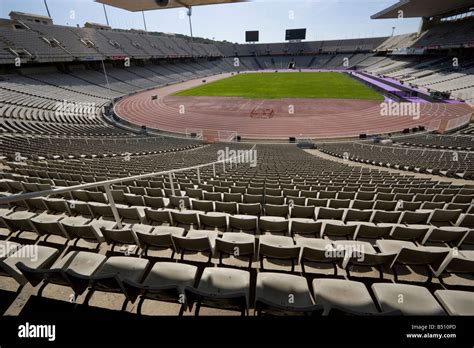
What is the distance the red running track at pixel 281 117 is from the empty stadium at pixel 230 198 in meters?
0.34

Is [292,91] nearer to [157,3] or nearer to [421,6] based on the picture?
[157,3]

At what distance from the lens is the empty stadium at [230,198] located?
3.01 m

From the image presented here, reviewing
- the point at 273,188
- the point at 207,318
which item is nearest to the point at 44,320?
the point at 207,318

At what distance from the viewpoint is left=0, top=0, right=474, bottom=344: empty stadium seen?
301 centimetres

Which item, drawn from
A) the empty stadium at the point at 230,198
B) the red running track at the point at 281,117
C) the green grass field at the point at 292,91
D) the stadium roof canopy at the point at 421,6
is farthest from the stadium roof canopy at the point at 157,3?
the stadium roof canopy at the point at 421,6

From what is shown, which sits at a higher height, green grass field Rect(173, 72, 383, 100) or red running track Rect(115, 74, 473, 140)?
green grass field Rect(173, 72, 383, 100)

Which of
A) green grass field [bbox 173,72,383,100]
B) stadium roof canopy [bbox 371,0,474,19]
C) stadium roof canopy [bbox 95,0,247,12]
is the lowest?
green grass field [bbox 173,72,383,100]

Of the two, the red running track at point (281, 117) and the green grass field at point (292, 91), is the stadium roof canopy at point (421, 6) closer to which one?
the green grass field at point (292, 91)

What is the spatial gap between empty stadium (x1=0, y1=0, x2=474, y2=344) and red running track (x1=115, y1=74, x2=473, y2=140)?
13.6 inches

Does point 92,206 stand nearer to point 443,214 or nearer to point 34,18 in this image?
point 443,214

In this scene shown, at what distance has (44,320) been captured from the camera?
215 cm

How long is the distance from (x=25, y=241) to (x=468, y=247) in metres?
8.87

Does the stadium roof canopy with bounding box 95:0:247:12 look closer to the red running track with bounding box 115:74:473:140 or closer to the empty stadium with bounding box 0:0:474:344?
the empty stadium with bounding box 0:0:474:344

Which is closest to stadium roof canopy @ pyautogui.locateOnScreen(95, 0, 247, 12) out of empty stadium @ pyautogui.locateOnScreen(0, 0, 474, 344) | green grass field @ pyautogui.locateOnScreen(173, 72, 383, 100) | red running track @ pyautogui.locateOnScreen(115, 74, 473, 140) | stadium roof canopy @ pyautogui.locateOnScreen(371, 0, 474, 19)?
empty stadium @ pyautogui.locateOnScreen(0, 0, 474, 344)
